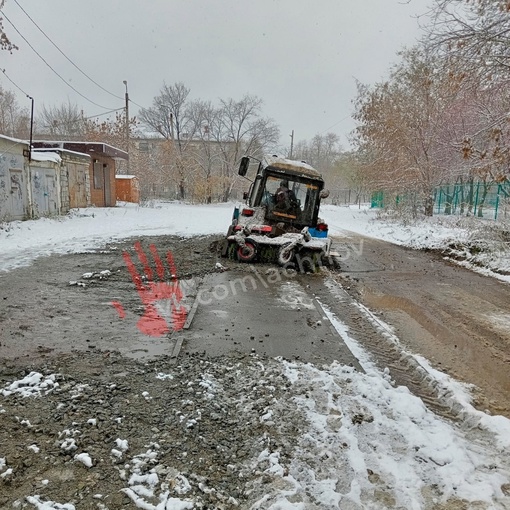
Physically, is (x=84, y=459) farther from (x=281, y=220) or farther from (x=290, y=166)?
(x=290, y=166)

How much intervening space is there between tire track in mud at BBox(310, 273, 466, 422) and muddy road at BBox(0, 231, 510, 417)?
0.02 meters

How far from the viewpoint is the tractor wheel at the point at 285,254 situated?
9539mm

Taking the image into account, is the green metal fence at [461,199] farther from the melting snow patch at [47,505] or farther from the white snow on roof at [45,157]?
the melting snow patch at [47,505]

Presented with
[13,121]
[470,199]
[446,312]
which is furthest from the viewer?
[13,121]

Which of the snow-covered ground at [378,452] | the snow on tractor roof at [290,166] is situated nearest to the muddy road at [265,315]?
the snow-covered ground at [378,452]

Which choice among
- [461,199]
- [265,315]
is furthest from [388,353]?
[461,199]

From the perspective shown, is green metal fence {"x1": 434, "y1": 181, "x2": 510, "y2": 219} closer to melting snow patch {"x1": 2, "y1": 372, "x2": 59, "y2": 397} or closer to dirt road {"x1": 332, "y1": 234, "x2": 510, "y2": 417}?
dirt road {"x1": 332, "y1": 234, "x2": 510, "y2": 417}

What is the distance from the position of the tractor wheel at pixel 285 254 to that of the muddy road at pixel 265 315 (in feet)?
0.97

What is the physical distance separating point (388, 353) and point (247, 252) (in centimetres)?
540

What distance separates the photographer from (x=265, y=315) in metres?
6.20

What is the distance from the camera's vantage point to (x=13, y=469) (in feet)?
8.16

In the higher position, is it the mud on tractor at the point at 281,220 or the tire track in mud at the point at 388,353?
the mud on tractor at the point at 281,220

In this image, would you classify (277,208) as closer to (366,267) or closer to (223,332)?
(366,267)

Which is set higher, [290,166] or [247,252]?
[290,166]
